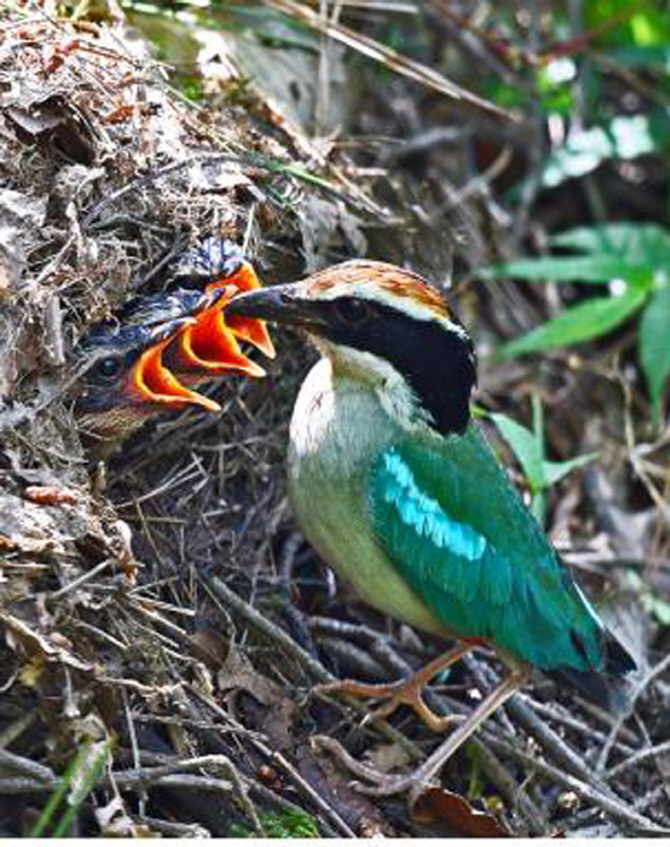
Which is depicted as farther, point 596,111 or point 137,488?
point 596,111

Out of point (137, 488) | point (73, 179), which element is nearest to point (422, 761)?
point (137, 488)

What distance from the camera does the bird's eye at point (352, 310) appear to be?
17.3ft

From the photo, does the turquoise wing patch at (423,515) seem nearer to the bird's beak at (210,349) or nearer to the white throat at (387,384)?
the white throat at (387,384)

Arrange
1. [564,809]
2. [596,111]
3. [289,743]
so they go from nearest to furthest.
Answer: [289,743] < [564,809] < [596,111]

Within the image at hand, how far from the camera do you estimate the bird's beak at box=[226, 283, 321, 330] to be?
17.3ft

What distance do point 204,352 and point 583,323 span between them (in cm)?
212

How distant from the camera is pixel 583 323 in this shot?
711cm

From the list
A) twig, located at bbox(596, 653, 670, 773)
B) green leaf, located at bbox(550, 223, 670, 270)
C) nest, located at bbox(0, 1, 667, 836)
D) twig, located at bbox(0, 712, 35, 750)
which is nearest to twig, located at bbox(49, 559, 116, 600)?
nest, located at bbox(0, 1, 667, 836)

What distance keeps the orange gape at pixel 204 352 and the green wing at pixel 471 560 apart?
56 cm

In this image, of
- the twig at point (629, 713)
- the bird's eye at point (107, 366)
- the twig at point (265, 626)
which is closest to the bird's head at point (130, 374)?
the bird's eye at point (107, 366)

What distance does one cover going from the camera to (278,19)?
7.09 metres

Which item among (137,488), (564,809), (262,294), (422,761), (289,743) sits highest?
(262,294)

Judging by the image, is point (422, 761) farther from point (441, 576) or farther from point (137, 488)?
point (137, 488)

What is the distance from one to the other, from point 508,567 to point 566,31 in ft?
12.7
